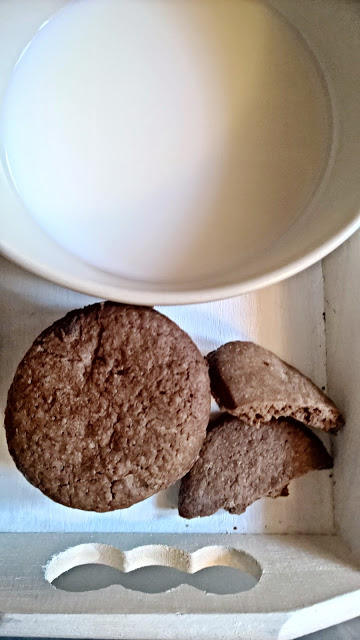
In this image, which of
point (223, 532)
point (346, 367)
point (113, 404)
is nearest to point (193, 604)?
point (223, 532)

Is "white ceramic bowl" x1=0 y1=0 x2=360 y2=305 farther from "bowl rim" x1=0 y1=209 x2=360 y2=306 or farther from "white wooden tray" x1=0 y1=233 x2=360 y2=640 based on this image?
"white wooden tray" x1=0 y1=233 x2=360 y2=640

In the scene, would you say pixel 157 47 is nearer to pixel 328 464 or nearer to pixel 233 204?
pixel 233 204

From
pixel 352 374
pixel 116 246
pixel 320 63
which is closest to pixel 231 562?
pixel 352 374

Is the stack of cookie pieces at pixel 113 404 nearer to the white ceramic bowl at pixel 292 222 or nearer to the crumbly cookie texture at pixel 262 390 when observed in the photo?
the crumbly cookie texture at pixel 262 390

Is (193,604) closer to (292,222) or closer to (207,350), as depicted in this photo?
(207,350)

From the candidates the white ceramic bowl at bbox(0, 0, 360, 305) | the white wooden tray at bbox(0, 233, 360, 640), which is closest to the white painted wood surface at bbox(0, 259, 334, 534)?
the white wooden tray at bbox(0, 233, 360, 640)

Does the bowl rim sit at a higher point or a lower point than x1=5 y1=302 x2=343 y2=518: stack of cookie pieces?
higher
